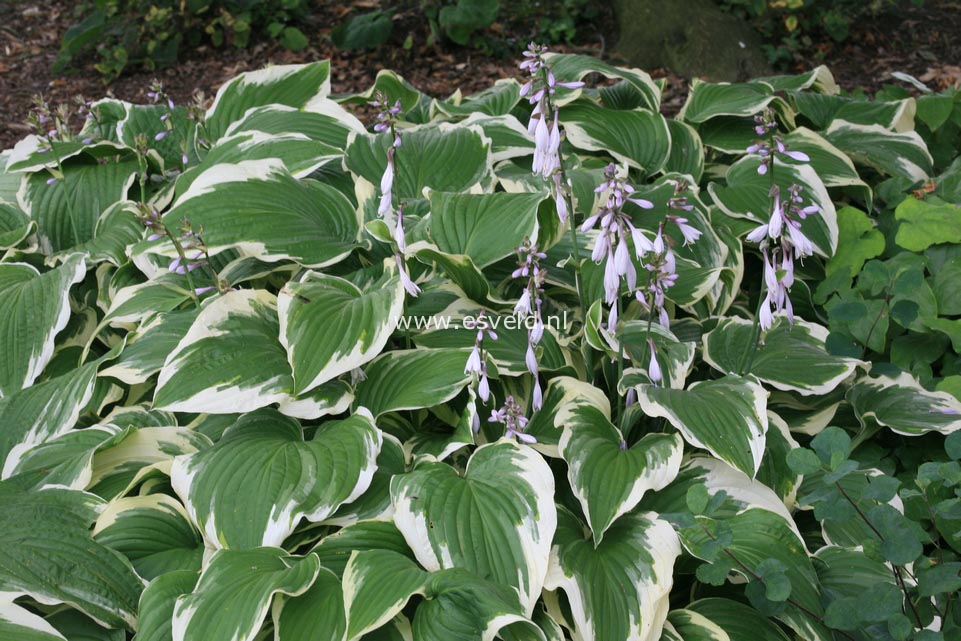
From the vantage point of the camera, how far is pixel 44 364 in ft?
10.1

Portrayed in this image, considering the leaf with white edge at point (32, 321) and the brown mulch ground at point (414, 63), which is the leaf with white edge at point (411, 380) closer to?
the leaf with white edge at point (32, 321)

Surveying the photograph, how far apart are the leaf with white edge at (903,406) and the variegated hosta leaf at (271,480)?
1.55 metres

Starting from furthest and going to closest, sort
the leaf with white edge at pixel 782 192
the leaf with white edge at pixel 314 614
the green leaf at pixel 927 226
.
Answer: the leaf with white edge at pixel 782 192 → the green leaf at pixel 927 226 → the leaf with white edge at pixel 314 614

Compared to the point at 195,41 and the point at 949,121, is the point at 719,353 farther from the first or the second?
the point at 195,41

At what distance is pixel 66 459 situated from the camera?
2705mm

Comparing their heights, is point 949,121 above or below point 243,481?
below

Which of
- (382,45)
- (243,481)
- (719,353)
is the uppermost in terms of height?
(243,481)

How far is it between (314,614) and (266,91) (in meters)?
2.64

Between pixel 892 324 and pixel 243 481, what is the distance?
233 cm

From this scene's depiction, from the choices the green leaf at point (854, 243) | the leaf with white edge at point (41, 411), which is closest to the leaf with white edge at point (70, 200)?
the leaf with white edge at point (41, 411)

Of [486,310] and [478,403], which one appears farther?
[486,310]

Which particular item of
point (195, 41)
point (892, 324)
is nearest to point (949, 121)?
point (892, 324)

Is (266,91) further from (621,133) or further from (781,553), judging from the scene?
(781,553)

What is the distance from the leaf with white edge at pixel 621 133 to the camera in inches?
147
